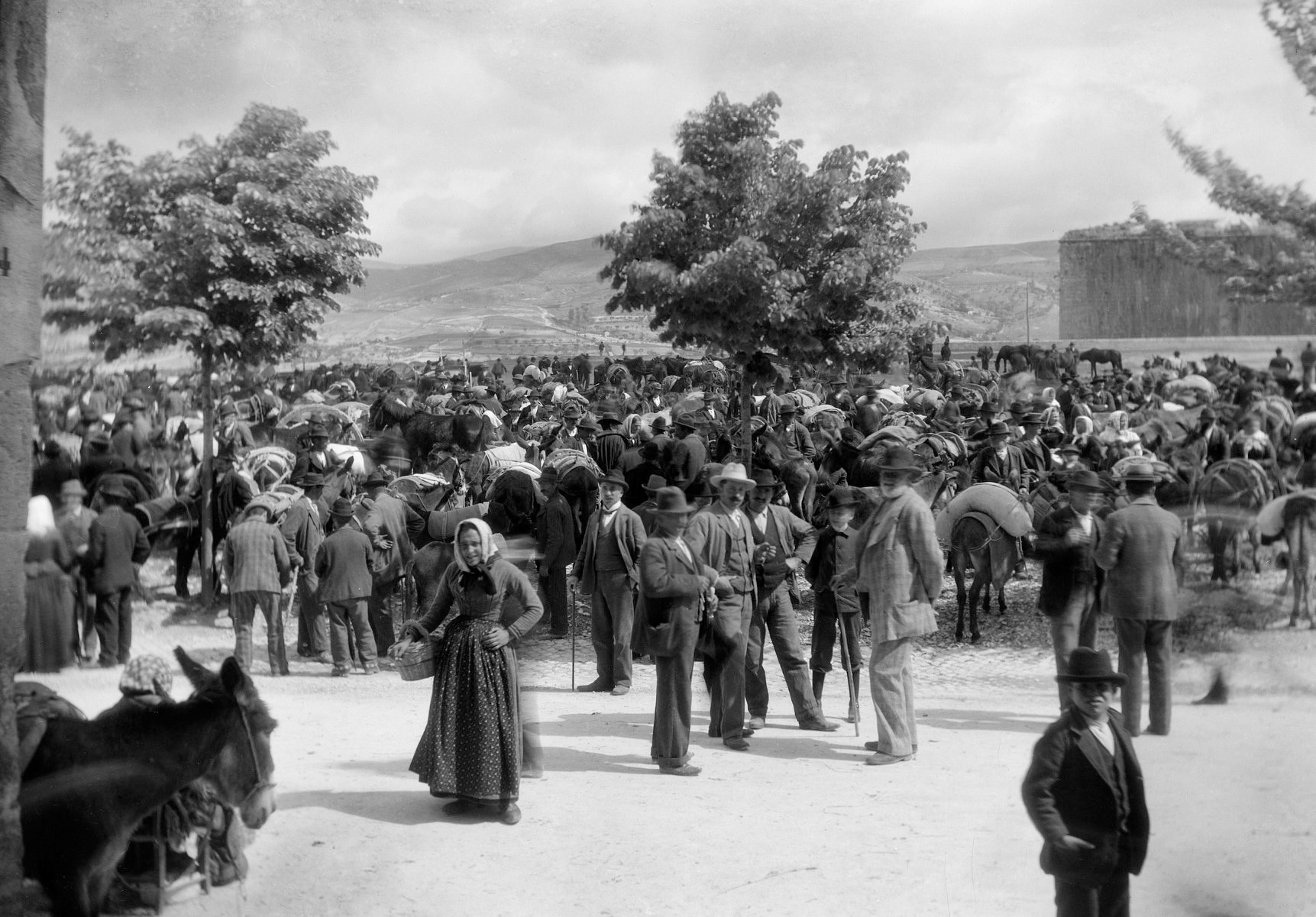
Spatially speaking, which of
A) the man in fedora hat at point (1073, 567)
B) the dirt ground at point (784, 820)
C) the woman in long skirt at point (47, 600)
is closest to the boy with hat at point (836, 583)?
the dirt ground at point (784, 820)

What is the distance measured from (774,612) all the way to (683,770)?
50.8 inches

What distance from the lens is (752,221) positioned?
10719 millimetres

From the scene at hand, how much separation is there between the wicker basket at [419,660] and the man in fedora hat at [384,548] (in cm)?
351

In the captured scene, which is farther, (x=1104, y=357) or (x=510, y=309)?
(x=510, y=309)

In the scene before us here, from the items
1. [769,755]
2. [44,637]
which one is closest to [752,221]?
[769,755]

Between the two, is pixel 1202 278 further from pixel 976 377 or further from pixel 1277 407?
pixel 976 377

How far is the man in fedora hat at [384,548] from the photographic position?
9.93 meters

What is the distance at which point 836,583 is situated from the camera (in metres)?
7.88

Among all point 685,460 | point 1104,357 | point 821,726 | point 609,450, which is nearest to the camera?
point 821,726

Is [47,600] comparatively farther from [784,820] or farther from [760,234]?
[760,234]

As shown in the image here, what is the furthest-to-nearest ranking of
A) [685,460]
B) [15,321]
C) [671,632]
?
1. [685,460]
2. [671,632]
3. [15,321]

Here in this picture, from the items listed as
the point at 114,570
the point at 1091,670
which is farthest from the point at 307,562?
the point at 1091,670

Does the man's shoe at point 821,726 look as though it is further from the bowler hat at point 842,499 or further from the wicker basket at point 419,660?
the wicker basket at point 419,660

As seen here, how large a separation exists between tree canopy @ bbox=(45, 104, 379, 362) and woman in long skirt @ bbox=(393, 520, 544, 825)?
11.4ft
